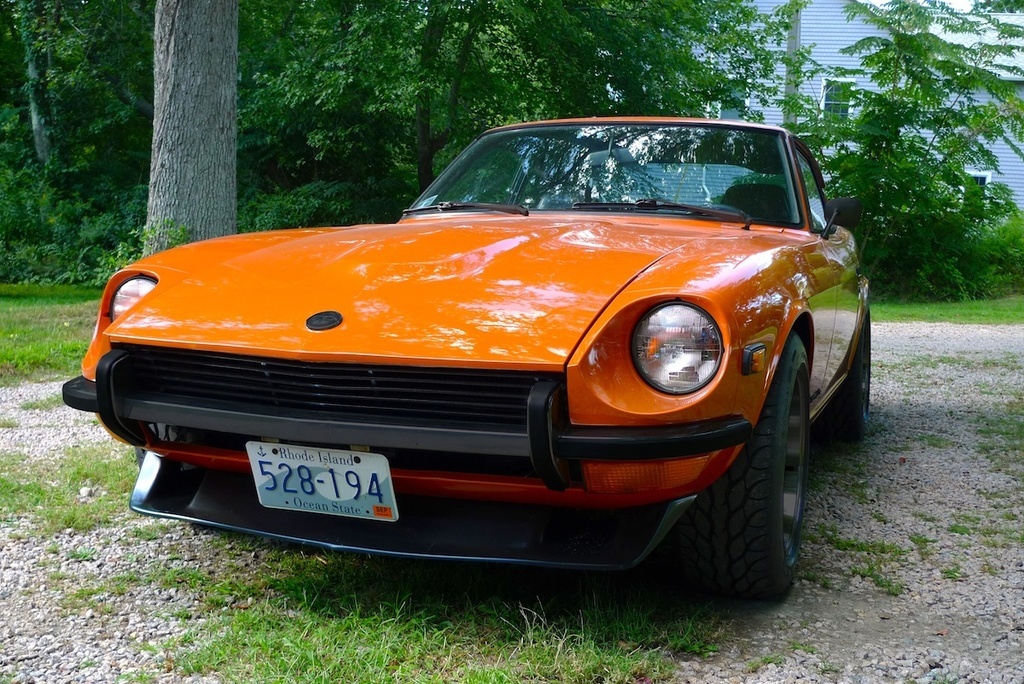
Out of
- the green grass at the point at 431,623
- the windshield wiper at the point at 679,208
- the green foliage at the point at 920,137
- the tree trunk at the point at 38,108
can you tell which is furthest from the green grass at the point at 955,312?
the tree trunk at the point at 38,108

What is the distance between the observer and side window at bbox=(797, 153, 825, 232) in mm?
3876

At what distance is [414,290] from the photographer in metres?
2.51

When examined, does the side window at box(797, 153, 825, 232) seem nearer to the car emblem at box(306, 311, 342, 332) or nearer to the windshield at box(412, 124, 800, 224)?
the windshield at box(412, 124, 800, 224)

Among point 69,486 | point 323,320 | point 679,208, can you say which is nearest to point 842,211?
point 679,208

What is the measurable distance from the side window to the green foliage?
957 cm

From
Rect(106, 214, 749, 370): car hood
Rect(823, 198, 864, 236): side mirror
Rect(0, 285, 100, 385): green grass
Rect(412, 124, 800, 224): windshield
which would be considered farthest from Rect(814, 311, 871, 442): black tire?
Rect(0, 285, 100, 385): green grass

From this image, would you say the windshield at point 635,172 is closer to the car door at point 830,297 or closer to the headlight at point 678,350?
the car door at point 830,297

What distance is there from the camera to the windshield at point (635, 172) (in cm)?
353

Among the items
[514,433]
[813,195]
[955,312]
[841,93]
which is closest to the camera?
[514,433]

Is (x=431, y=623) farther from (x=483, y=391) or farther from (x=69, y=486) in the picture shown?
(x=69, y=486)

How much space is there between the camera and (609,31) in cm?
1199

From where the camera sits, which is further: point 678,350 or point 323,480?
point 323,480

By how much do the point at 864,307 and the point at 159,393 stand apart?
346 cm

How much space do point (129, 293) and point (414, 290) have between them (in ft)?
3.04
